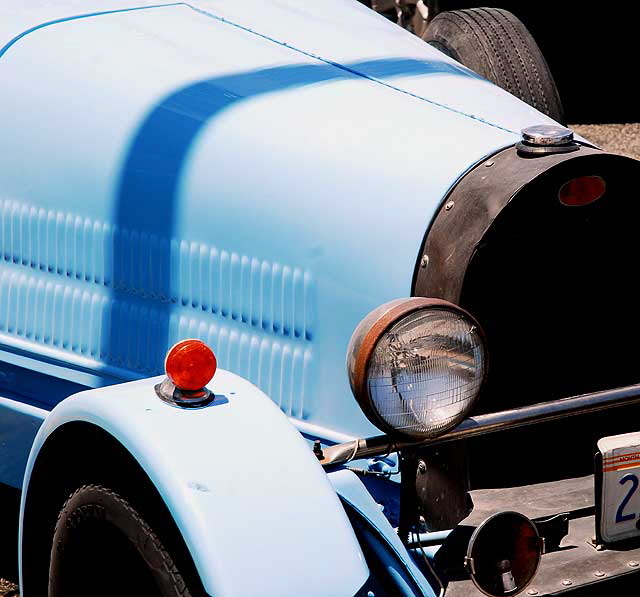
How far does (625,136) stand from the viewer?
7219mm

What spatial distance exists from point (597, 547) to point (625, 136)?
5.44 metres

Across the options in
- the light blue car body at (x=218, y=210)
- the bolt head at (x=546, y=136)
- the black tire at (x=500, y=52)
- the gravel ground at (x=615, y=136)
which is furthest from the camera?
the gravel ground at (x=615, y=136)

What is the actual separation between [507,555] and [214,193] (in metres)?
0.99

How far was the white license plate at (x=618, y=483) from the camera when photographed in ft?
6.82

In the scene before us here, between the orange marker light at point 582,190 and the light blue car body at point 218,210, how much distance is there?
19 centimetres

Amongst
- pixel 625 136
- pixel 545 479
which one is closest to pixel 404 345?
pixel 545 479

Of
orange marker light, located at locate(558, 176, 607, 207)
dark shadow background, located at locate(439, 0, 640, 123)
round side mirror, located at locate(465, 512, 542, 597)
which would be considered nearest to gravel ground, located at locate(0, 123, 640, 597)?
dark shadow background, located at locate(439, 0, 640, 123)

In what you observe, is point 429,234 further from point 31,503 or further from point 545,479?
point 31,503

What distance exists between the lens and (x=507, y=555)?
198cm

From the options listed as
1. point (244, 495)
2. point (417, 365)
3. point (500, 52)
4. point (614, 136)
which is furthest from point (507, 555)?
point (614, 136)

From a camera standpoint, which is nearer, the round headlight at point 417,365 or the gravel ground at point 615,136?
the round headlight at point 417,365

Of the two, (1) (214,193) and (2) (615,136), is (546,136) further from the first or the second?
(2) (615,136)

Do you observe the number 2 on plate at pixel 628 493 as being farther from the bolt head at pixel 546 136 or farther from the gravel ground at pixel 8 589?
the gravel ground at pixel 8 589

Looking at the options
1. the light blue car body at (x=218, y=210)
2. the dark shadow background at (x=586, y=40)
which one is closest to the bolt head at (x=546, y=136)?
the light blue car body at (x=218, y=210)
